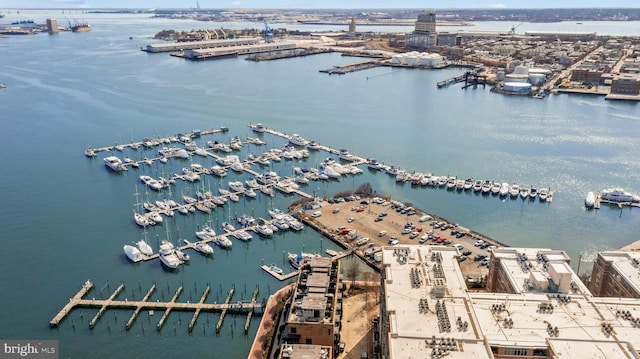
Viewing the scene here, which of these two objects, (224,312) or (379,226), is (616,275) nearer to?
(379,226)

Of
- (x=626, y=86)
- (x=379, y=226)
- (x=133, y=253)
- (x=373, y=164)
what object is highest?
(x=626, y=86)

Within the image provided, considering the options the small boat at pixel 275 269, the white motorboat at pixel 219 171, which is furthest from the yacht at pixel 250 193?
the small boat at pixel 275 269

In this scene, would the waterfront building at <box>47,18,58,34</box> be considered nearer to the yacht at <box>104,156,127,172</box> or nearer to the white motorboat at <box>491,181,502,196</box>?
the yacht at <box>104,156,127,172</box>

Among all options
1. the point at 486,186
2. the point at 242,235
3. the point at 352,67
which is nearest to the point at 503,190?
the point at 486,186

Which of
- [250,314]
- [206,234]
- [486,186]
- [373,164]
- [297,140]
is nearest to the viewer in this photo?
[250,314]

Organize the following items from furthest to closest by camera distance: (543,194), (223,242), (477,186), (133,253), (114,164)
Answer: (114,164)
(477,186)
(543,194)
(223,242)
(133,253)

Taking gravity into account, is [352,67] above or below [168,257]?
above
